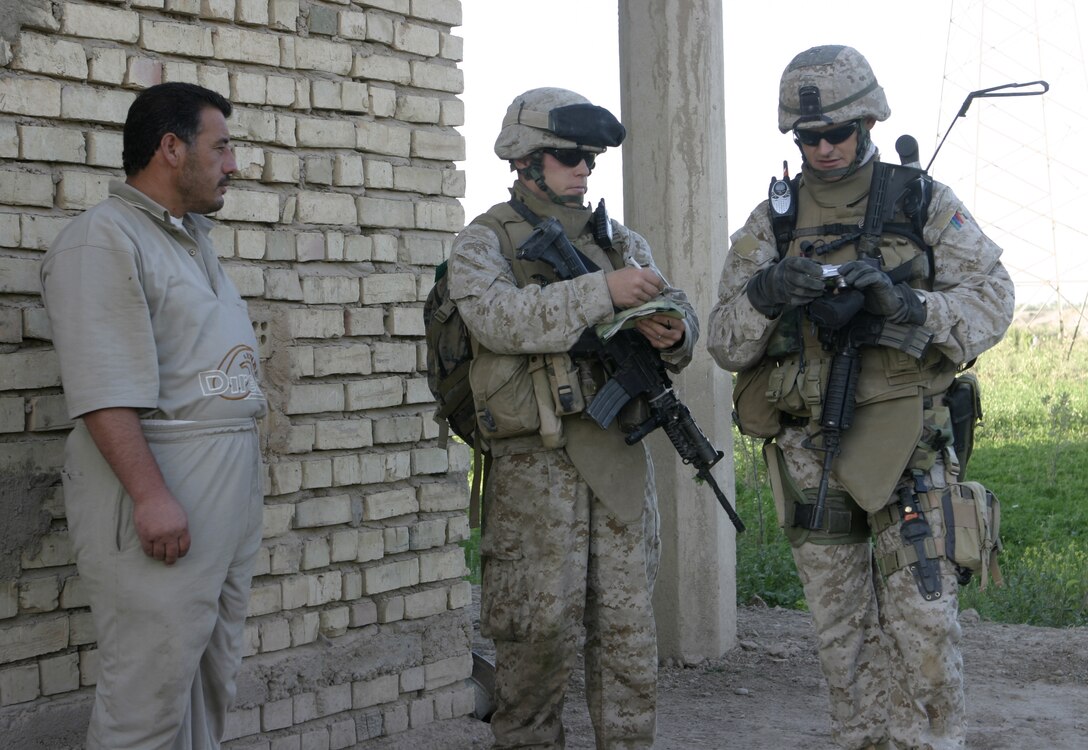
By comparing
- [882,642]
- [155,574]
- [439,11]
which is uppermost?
[439,11]

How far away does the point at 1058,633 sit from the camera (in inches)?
229

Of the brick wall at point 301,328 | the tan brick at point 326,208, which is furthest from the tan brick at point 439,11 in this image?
the tan brick at point 326,208

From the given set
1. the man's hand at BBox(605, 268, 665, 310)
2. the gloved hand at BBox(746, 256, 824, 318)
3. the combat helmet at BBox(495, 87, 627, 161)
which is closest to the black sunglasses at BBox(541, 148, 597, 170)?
the combat helmet at BBox(495, 87, 627, 161)

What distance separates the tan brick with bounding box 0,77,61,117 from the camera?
314cm

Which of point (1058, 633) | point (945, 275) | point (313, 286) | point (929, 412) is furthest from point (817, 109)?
point (1058, 633)

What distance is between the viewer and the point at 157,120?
114 inches

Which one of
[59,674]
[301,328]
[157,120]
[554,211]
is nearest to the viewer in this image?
[157,120]

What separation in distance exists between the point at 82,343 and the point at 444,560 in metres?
1.86

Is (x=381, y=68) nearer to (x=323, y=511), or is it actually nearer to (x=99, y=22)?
(x=99, y=22)

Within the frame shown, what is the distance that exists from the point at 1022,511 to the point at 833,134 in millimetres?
6013

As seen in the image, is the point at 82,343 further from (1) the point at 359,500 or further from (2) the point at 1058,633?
(2) the point at 1058,633

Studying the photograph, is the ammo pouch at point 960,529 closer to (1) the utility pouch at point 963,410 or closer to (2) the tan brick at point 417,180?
(1) the utility pouch at point 963,410

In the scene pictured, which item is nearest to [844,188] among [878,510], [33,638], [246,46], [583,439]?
[878,510]

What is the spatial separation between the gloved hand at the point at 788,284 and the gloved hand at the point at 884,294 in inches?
3.4
